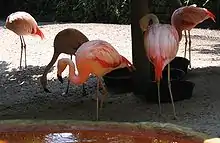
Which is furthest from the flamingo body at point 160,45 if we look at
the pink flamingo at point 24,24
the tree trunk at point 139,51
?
the pink flamingo at point 24,24

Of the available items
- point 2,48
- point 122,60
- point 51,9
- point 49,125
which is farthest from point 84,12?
point 49,125

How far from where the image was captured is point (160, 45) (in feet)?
15.7

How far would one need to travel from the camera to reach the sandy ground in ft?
16.3

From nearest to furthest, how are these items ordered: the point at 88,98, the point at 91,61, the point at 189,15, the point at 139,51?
the point at 91,61 < the point at 139,51 < the point at 88,98 < the point at 189,15

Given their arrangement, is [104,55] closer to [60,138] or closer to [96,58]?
[96,58]

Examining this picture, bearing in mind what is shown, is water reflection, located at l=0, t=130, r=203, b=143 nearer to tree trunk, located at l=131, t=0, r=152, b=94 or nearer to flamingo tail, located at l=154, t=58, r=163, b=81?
flamingo tail, located at l=154, t=58, r=163, b=81

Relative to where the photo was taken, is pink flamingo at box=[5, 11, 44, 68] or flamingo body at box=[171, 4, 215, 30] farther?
pink flamingo at box=[5, 11, 44, 68]

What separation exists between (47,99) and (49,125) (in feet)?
7.11

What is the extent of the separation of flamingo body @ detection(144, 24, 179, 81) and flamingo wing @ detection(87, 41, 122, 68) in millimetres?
332

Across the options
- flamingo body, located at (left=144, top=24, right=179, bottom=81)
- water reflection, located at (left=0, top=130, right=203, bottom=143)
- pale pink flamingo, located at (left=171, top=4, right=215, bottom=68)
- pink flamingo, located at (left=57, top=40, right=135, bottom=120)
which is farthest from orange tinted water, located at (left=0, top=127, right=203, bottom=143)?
pale pink flamingo, located at (left=171, top=4, right=215, bottom=68)

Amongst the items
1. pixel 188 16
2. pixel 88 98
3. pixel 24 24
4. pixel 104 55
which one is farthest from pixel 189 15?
pixel 24 24

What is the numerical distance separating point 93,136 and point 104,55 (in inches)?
Result: 44.7

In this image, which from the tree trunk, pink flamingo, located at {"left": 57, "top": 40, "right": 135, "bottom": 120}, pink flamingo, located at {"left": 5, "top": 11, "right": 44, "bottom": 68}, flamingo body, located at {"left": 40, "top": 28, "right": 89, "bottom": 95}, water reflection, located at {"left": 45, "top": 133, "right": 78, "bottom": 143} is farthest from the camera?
pink flamingo, located at {"left": 5, "top": 11, "right": 44, "bottom": 68}

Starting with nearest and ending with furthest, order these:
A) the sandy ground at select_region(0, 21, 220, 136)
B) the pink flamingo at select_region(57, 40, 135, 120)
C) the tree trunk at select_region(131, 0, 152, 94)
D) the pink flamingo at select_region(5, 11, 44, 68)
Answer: the pink flamingo at select_region(57, 40, 135, 120), the sandy ground at select_region(0, 21, 220, 136), the tree trunk at select_region(131, 0, 152, 94), the pink flamingo at select_region(5, 11, 44, 68)
